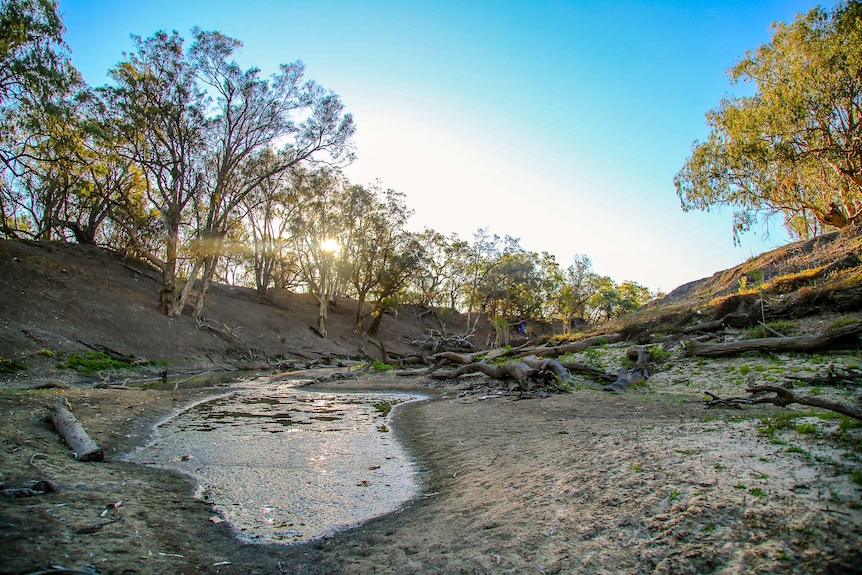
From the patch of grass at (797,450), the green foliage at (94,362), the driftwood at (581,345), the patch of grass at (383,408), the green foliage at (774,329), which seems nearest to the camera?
the patch of grass at (797,450)

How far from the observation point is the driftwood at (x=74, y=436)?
5.01 metres

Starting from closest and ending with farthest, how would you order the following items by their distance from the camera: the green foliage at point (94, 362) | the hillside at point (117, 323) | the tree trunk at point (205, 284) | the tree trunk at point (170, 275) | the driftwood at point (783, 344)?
the driftwood at point (783, 344) < the green foliage at point (94, 362) < the hillside at point (117, 323) < the tree trunk at point (170, 275) < the tree trunk at point (205, 284)

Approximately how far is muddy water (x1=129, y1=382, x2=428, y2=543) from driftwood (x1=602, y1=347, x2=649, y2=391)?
6.58 meters

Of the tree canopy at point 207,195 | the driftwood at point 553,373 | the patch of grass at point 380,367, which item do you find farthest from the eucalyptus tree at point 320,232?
the driftwood at point 553,373

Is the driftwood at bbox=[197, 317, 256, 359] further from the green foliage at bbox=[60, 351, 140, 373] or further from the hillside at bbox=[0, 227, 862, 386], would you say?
the green foliage at bbox=[60, 351, 140, 373]

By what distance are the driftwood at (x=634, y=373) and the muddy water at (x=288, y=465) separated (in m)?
6.58

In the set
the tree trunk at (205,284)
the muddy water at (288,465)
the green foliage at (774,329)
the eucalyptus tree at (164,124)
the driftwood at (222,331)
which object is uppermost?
the eucalyptus tree at (164,124)

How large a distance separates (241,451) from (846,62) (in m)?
23.5

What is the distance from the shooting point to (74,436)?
548 cm

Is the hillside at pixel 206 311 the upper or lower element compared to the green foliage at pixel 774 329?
upper

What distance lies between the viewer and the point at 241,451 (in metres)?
6.19

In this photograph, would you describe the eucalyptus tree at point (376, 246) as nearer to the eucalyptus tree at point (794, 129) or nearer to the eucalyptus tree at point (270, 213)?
the eucalyptus tree at point (270, 213)

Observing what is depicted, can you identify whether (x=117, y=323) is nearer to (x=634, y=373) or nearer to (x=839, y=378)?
(x=634, y=373)

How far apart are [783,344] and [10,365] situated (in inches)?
828
